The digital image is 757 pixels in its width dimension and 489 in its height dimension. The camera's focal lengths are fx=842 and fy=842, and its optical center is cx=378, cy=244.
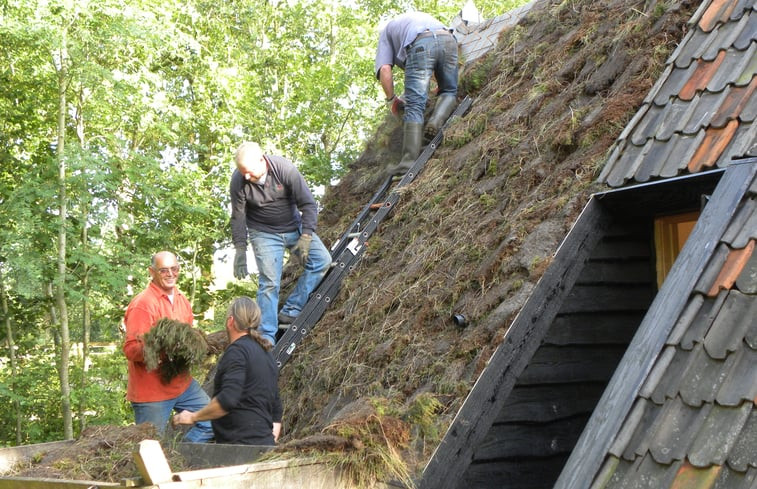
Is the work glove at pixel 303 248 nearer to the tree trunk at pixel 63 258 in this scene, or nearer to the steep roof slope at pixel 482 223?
the steep roof slope at pixel 482 223

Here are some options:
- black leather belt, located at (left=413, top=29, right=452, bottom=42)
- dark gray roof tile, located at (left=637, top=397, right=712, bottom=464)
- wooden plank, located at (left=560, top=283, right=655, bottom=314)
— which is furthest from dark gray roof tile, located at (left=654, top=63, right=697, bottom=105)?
black leather belt, located at (left=413, top=29, right=452, bottom=42)

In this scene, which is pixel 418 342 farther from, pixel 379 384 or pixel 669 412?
pixel 669 412

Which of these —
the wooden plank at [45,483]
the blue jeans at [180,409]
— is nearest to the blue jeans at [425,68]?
the blue jeans at [180,409]

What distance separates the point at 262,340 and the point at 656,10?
139 inches

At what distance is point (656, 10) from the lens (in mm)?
5871

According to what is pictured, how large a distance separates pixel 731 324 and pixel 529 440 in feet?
5.71

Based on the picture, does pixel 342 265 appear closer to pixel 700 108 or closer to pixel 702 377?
pixel 700 108

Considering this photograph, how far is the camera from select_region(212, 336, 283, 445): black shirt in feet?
15.8

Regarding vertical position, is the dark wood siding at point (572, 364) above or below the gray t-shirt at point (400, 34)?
below

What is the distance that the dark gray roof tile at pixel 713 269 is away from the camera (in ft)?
11.2

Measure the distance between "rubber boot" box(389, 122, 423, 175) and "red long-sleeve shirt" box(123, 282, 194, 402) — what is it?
294 centimetres

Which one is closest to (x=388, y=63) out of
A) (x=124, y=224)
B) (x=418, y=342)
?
(x=418, y=342)

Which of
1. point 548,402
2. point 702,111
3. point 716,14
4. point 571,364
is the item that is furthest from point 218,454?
point 716,14

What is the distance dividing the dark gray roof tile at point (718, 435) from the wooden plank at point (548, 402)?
64.4 inches
